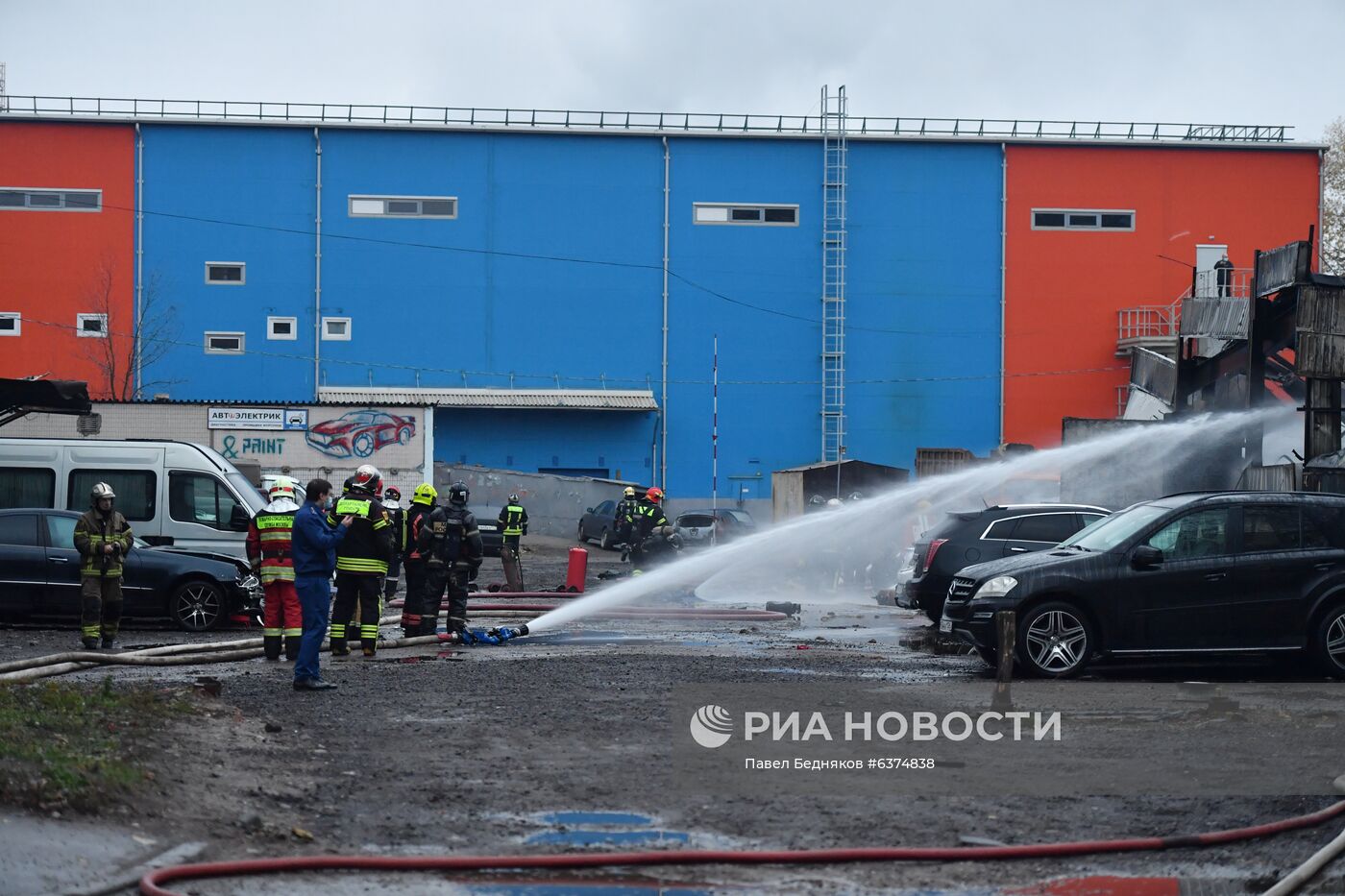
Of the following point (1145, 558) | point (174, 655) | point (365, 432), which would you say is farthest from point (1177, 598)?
point (365, 432)

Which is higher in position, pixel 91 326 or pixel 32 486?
pixel 91 326

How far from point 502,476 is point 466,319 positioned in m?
5.38

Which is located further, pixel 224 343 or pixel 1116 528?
pixel 224 343

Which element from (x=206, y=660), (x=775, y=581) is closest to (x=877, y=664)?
(x=206, y=660)

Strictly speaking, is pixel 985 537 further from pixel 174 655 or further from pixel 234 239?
pixel 234 239

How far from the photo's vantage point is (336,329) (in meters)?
46.8

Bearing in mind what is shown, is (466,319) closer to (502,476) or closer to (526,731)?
(502,476)

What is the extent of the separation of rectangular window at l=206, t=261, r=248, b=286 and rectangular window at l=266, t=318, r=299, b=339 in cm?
161

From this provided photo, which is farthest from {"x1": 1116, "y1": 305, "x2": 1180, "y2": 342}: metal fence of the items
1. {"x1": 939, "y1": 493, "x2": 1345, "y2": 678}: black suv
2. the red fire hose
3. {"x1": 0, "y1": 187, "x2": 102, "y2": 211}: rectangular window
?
the red fire hose

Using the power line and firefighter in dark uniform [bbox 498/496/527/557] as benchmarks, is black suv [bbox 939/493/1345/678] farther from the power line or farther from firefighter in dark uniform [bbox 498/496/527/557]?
the power line

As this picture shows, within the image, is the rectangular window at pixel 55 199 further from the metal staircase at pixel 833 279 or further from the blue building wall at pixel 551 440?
the metal staircase at pixel 833 279

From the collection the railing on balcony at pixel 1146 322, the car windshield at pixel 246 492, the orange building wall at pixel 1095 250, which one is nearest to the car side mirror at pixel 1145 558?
the car windshield at pixel 246 492

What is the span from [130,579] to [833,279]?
33801 millimetres

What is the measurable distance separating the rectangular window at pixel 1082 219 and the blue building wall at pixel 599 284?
5.03 feet
